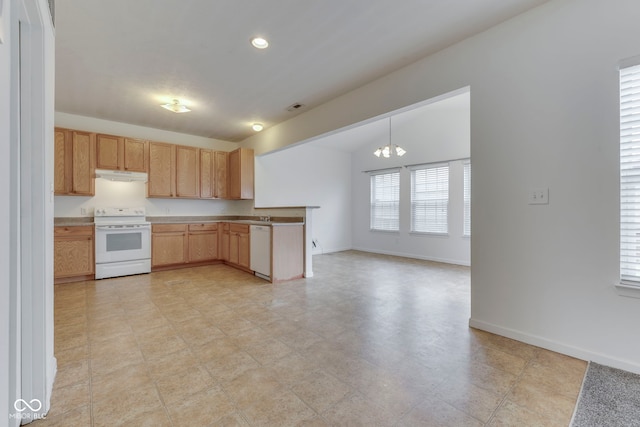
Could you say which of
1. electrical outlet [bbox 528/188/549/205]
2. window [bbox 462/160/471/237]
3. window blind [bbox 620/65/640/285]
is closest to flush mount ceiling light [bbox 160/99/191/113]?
electrical outlet [bbox 528/188/549/205]

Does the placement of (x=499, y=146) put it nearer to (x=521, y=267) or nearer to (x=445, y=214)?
(x=521, y=267)

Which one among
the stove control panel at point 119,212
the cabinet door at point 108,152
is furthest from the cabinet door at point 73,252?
the cabinet door at point 108,152

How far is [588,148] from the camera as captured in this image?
2035 mm

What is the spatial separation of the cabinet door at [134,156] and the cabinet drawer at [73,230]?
1.15 m

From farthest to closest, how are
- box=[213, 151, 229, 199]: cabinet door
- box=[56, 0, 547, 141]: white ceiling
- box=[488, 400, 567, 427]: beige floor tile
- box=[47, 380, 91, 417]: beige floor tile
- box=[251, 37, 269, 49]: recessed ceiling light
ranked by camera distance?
1. box=[213, 151, 229, 199]: cabinet door
2. box=[251, 37, 269, 49]: recessed ceiling light
3. box=[56, 0, 547, 141]: white ceiling
4. box=[47, 380, 91, 417]: beige floor tile
5. box=[488, 400, 567, 427]: beige floor tile

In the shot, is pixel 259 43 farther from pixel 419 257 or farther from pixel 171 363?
pixel 419 257

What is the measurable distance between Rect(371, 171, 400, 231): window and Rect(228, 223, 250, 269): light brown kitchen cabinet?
3.79 meters

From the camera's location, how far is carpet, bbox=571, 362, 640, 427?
4.82 ft

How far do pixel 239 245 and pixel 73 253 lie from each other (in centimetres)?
241

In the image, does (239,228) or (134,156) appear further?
(239,228)

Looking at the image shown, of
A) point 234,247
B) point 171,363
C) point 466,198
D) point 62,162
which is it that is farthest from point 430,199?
point 62,162

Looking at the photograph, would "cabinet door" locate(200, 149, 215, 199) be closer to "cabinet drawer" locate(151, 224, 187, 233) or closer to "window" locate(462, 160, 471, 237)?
"cabinet drawer" locate(151, 224, 187, 233)

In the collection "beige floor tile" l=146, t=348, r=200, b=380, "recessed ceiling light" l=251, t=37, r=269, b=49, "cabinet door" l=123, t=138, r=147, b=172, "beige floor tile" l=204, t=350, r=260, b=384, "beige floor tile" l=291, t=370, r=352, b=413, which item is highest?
"recessed ceiling light" l=251, t=37, r=269, b=49

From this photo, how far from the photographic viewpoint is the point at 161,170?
514 cm
